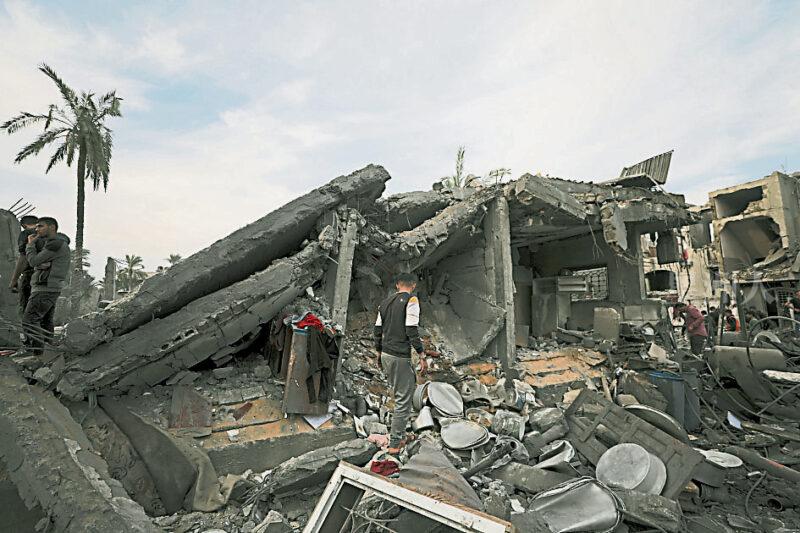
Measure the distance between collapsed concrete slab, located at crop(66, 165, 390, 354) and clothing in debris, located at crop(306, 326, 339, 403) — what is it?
131cm

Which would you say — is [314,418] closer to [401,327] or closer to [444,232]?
[401,327]

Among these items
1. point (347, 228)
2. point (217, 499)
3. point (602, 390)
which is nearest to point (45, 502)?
point (217, 499)

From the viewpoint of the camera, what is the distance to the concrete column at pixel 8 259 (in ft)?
18.0

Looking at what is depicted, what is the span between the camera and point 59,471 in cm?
282

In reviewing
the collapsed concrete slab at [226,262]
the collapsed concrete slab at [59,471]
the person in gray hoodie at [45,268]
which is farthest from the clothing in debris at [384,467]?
the person in gray hoodie at [45,268]

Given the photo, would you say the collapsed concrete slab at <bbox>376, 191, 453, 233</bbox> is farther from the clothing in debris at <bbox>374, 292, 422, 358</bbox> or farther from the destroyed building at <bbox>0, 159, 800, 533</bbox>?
the clothing in debris at <bbox>374, 292, 422, 358</bbox>

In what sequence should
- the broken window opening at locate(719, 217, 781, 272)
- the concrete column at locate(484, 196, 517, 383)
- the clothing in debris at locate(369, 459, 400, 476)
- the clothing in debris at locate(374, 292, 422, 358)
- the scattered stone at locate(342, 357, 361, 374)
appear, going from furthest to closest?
1. the broken window opening at locate(719, 217, 781, 272)
2. the concrete column at locate(484, 196, 517, 383)
3. the scattered stone at locate(342, 357, 361, 374)
4. the clothing in debris at locate(374, 292, 422, 358)
5. the clothing in debris at locate(369, 459, 400, 476)

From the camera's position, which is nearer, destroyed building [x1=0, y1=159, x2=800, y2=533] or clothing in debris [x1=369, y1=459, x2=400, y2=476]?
destroyed building [x1=0, y1=159, x2=800, y2=533]

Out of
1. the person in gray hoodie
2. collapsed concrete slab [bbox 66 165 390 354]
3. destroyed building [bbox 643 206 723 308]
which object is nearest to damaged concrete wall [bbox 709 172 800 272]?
destroyed building [bbox 643 206 723 308]

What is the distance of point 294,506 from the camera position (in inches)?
139

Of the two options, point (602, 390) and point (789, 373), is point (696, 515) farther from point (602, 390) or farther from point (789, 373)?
point (602, 390)

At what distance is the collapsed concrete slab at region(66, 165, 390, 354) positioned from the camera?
405 cm

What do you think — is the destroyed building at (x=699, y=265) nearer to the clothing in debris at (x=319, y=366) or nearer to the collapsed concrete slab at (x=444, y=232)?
the collapsed concrete slab at (x=444, y=232)

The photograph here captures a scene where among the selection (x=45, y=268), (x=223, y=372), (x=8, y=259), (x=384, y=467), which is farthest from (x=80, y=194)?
(x=384, y=467)
